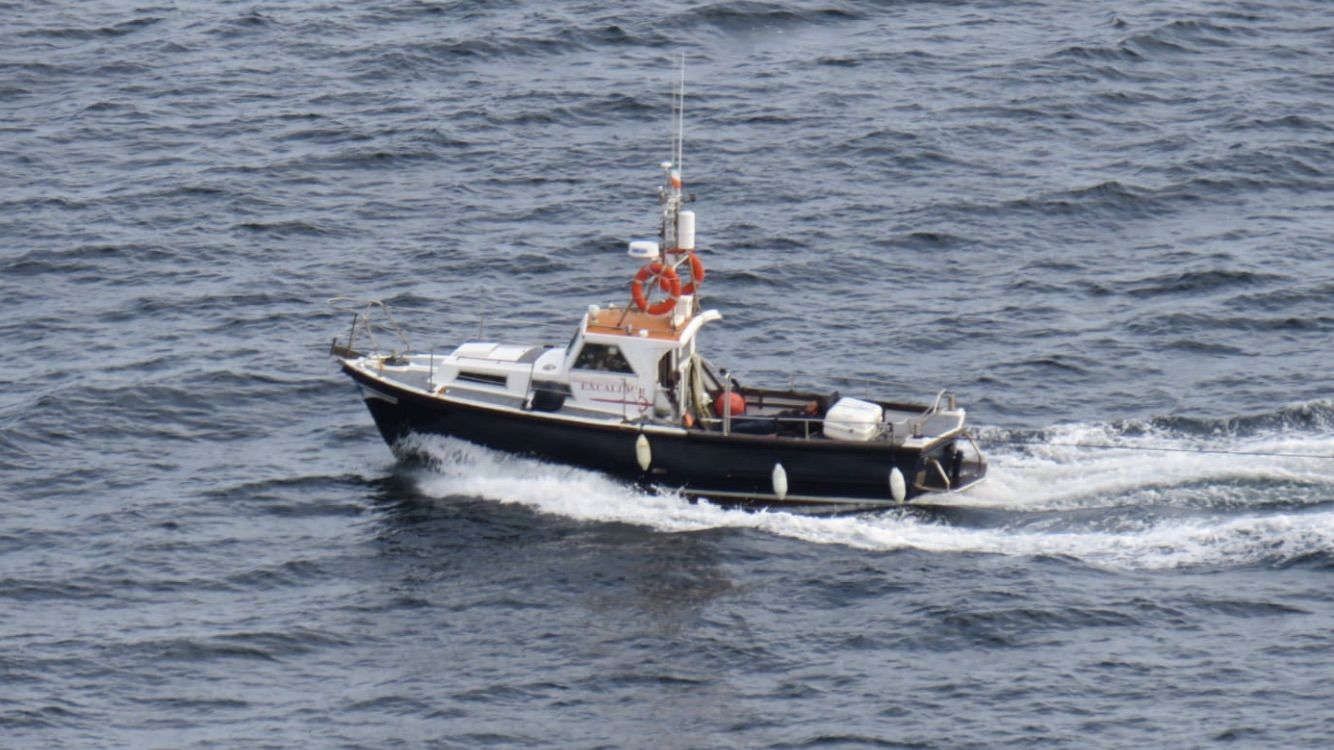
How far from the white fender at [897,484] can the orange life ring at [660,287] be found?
4.85 meters

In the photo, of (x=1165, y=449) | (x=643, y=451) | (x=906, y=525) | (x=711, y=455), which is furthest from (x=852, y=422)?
(x=1165, y=449)

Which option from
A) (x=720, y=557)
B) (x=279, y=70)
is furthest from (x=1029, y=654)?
(x=279, y=70)

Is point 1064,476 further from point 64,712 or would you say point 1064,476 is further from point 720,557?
point 64,712

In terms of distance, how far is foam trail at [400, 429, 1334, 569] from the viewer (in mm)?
35719

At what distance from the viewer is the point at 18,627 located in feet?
113

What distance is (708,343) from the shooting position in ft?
151

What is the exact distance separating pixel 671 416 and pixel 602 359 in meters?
1.55

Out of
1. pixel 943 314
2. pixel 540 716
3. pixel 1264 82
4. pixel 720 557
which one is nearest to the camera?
pixel 540 716

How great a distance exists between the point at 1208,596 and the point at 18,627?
59.2 feet

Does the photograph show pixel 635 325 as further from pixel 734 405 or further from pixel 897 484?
pixel 897 484

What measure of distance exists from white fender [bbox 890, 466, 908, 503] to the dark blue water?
61cm

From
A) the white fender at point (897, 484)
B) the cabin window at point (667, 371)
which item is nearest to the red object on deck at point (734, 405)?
the cabin window at point (667, 371)

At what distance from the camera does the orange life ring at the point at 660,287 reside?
38981 millimetres

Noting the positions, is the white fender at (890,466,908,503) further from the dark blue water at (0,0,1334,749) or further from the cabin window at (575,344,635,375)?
the cabin window at (575,344,635,375)
